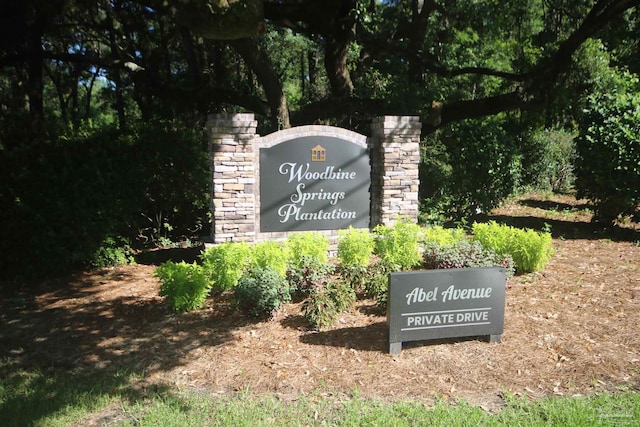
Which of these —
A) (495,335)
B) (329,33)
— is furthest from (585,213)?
(495,335)

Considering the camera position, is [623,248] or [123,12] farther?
[123,12]

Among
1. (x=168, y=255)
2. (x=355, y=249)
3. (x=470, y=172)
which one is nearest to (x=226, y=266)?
(x=355, y=249)

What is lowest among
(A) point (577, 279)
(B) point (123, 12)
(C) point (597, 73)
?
(A) point (577, 279)

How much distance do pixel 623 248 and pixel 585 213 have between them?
415 centimetres

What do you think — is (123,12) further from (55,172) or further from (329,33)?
(55,172)

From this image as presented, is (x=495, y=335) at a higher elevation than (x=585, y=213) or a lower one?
lower

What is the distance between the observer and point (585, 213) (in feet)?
41.2

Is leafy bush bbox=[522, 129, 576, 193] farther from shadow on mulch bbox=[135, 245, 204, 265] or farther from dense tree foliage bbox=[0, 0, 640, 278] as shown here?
shadow on mulch bbox=[135, 245, 204, 265]

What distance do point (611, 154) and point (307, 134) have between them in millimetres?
6021

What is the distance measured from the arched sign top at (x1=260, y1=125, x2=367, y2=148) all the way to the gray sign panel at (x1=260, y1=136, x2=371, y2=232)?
0.05 m

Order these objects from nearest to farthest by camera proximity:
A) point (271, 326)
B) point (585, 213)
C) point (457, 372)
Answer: point (457, 372) < point (271, 326) < point (585, 213)

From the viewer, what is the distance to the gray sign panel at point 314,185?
7.41 metres

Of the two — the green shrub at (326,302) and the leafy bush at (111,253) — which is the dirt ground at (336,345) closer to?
the green shrub at (326,302)

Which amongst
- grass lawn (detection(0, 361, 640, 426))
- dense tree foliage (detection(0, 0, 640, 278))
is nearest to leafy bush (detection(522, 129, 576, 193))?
dense tree foliage (detection(0, 0, 640, 278))
